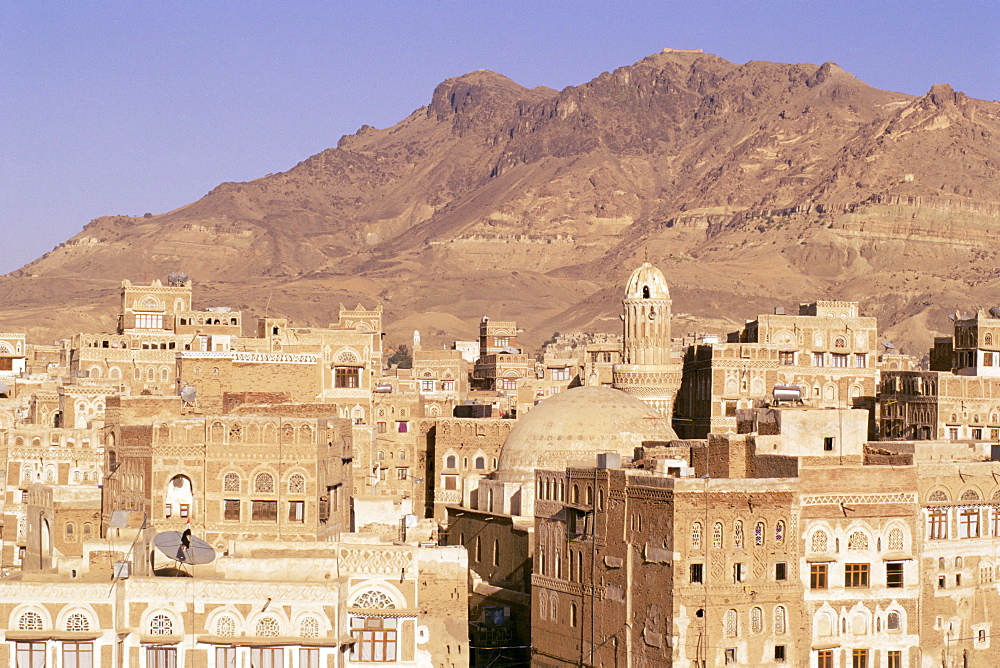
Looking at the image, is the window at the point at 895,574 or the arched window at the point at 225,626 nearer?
the arched window at the point at 225,626

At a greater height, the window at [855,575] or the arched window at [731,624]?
the window at [855,575]

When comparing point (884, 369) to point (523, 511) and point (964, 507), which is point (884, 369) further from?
point (964, 507)

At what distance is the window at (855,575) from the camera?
4847cm

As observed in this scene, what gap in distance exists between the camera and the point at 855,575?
48.6 m

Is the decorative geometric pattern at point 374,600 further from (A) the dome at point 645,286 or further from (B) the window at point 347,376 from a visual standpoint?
(A) the dome at point 645,286

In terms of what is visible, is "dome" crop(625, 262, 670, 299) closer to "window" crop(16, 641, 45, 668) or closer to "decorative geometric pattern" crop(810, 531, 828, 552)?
"decorative geometric pattern" crop(810, 531, 828, 552)

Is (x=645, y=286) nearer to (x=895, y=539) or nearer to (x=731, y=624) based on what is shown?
(x=895, y=539)

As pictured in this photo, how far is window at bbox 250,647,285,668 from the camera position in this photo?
1608 inches

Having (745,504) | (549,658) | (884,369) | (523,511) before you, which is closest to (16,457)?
(523,511)

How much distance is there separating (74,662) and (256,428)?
1375cm

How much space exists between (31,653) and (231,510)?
43.7 ft

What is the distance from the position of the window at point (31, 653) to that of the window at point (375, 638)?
7.31 meters

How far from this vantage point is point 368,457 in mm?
70125

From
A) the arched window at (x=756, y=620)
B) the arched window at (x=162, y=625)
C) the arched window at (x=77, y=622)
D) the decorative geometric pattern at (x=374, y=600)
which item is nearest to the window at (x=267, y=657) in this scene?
the arched window at (x=162, y=625)
